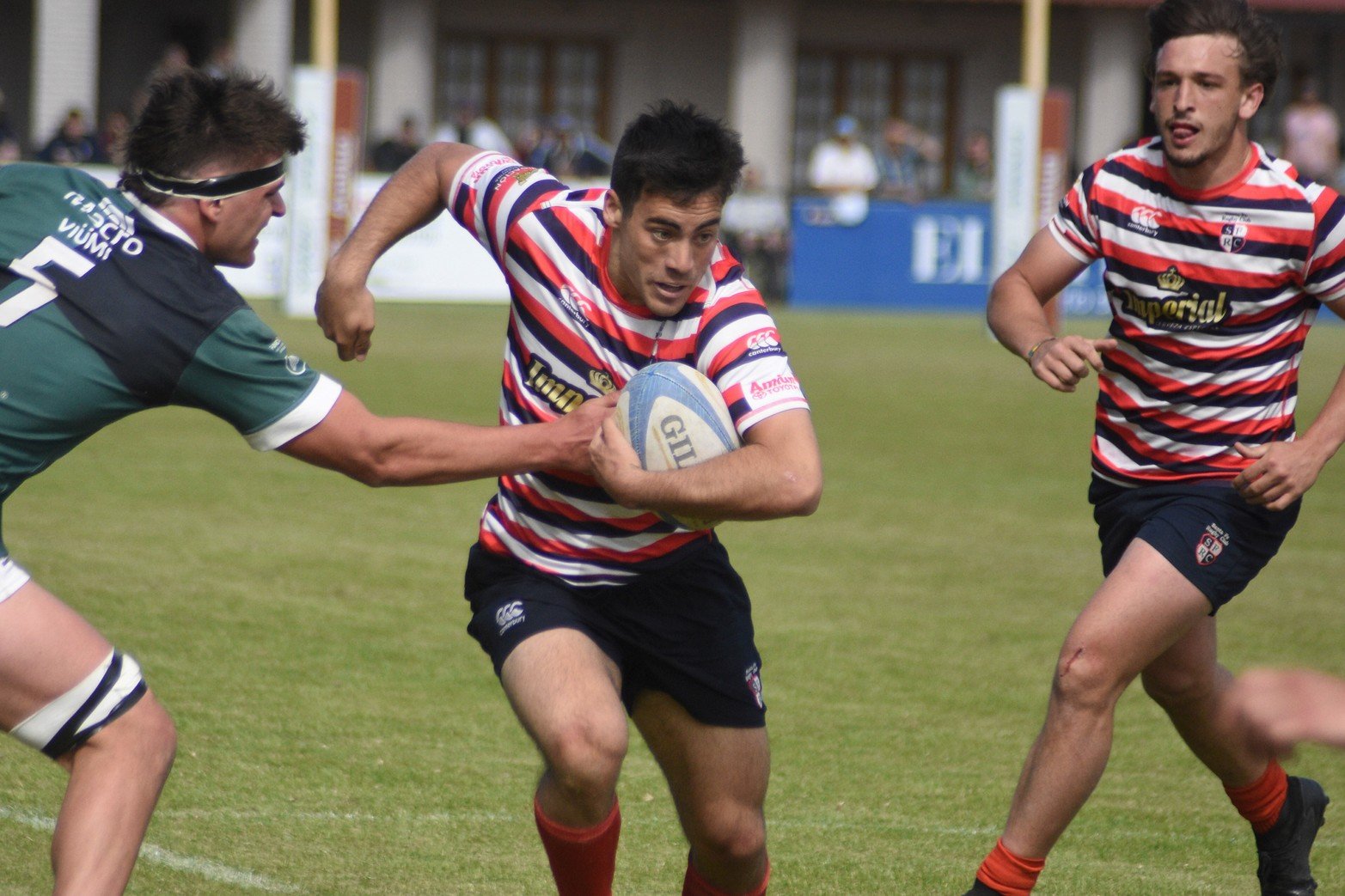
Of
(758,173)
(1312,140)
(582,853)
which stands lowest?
(582,853)

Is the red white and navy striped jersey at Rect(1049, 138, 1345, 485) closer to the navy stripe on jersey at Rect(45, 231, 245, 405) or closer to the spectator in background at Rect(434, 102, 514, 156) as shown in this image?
the navy stripe on jersey at Rect(45, 231, 245, 405)

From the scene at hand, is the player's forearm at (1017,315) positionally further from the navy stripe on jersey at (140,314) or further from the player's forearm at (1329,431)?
the navy stripe on jersey at (140,314)

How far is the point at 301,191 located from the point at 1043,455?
11.0 meters

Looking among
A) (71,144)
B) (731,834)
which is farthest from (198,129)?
(71,144)

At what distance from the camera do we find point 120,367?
11.9 feet

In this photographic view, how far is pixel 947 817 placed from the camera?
5.50 meters

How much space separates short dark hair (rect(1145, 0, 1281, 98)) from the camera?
4762mm

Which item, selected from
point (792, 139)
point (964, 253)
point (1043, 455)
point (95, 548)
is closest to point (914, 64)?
point (792, 139)

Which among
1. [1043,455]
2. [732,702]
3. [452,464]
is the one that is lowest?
[1043,455]

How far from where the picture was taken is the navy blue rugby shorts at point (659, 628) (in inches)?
169

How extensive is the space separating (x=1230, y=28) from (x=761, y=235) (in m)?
20.8

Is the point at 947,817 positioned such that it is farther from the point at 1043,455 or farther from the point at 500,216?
the point at 1043,455

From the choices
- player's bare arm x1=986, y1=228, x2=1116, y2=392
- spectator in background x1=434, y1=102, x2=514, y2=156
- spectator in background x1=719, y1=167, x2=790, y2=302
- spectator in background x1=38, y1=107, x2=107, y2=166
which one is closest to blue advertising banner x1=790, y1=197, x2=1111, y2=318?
spectator in background x1=719, y1=167, x2=790, y2=302

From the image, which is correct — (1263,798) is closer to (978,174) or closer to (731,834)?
(731,834)
